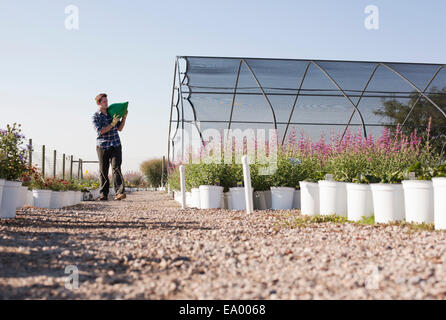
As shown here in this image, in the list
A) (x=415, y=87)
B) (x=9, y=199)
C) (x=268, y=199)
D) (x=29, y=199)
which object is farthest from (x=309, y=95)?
(x=9, y=199)

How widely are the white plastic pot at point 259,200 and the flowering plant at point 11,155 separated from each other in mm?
3239

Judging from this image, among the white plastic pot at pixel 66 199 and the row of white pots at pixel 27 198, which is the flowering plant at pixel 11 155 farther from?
the white plastic pot at pixel 66 199

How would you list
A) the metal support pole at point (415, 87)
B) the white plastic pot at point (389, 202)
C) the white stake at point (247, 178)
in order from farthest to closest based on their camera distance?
the metal support pole at point (415, 87) < the white stake at point (247, 178) < the white plastic pot at point (389, 202)

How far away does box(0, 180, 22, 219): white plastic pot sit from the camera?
4395mm

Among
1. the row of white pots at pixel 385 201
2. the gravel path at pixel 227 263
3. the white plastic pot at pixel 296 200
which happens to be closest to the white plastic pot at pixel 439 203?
the row of white pots at pixel 385 201

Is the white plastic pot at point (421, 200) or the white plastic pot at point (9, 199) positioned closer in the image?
the white plastic pot at point (421, 200)

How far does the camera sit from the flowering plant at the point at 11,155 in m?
4.54

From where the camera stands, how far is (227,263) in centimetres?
232

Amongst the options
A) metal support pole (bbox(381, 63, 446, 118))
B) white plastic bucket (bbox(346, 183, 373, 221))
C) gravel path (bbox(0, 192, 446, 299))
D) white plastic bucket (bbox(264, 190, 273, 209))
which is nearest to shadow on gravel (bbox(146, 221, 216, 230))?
gravel path (bbox(0, 192, 446, 299))

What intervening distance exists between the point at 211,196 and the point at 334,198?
2298 millimetres

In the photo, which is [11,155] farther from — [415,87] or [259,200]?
[415,87]

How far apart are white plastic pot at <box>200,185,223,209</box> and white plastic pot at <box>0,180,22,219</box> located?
2.66 meters
